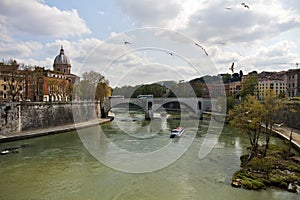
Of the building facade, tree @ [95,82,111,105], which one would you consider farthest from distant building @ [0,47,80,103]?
the building facade

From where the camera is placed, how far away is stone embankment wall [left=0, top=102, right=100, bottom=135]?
19156 millimetres

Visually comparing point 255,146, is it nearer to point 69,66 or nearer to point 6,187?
point 6,187

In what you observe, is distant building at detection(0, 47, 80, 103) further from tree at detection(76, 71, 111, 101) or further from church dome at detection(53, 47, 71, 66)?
church dome at detection(53, 47, 71, 66)

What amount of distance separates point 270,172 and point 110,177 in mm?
6169

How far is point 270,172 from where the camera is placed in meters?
10.4

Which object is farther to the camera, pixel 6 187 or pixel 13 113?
pixel 13 113

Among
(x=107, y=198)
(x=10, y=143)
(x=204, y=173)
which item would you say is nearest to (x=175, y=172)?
(x=204, y=173)

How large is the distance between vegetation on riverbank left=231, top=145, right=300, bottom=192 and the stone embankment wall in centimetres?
1572

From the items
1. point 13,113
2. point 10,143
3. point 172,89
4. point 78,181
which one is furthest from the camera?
point 172,89

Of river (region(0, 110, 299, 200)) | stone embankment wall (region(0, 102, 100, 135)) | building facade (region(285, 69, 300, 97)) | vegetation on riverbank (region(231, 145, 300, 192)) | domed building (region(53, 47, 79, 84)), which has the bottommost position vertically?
river (region(0, 110, 299, 200))

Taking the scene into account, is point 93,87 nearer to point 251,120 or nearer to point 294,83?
point 251,120

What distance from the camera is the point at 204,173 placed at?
10.9m

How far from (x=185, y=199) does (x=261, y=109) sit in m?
6.51

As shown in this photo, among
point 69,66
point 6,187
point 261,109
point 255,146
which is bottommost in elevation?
point 6,187
